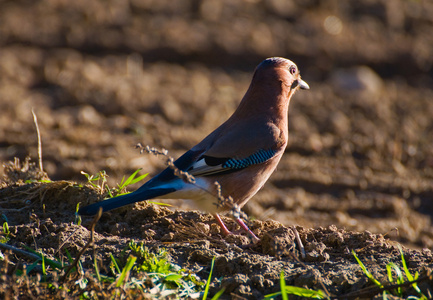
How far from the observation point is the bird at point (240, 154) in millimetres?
5051

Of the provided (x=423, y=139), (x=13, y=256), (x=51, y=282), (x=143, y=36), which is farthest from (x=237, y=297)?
(x=143, y=36)

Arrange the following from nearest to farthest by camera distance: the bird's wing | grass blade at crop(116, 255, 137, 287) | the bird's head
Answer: grass blade at crop(116, 255, 137, 287)
the bird's wing
the bird's head

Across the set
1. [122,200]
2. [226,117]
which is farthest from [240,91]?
[122,200]

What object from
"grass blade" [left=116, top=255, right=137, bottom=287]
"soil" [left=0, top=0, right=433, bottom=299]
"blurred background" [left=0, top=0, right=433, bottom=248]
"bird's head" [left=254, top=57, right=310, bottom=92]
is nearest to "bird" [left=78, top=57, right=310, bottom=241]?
"bird's head" [left=254, top=57, right=310, bottom=92]

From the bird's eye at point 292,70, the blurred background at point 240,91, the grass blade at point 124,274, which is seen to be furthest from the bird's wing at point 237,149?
the blurred background at point 240,91

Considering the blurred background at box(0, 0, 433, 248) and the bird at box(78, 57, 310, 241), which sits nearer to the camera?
the bird at box(78, 57, 310, 241)

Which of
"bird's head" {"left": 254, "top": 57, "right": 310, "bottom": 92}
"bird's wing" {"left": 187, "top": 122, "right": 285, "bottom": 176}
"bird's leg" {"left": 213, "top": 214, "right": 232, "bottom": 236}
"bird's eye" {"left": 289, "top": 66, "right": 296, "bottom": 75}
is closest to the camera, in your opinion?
"bird's leg" {"left": 213, "top": 214, "right": 232, "bottom": 236}

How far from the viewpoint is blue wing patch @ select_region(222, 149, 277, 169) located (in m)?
5.27

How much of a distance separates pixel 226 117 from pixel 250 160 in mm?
4327

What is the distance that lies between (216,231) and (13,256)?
1688 mm

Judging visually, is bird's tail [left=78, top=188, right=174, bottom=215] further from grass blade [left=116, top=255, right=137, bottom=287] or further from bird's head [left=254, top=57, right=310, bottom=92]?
bird's head [left=254, top=57, right=310, bottom=92]

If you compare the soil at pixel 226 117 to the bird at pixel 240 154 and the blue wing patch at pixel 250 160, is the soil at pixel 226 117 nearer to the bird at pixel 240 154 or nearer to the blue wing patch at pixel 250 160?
the bird at pixel 240 154

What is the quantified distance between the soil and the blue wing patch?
0.52 m

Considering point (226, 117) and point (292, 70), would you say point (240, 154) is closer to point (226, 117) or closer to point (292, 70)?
point (292, 70)
